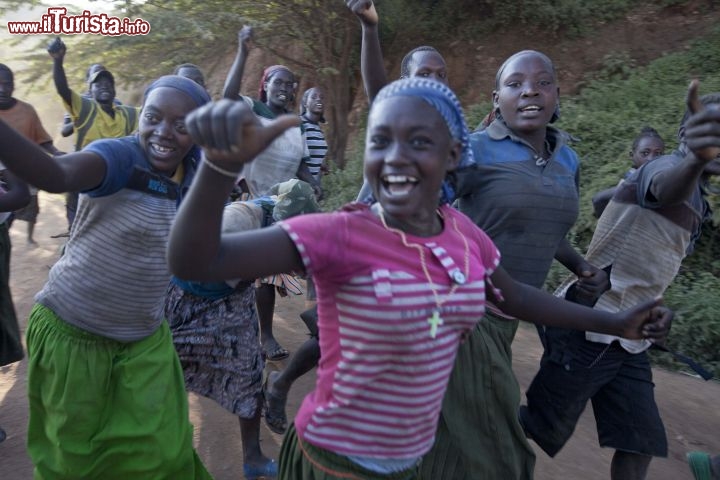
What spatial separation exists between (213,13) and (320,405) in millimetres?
9076

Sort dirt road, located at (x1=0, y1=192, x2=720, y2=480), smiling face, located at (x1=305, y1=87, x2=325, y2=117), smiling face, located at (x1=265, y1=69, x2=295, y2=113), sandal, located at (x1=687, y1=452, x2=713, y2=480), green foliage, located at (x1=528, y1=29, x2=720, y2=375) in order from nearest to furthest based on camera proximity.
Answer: sandal, located at (x1=687, y1=452, x2=713, y2=480) < dirt road, located at (x1=0, y1=192, x2=720, y2=480) < smiling face, located at (x1=265, y1=69, x2=295, y2=113) < green foliage, located at (x1=528, y1=29, x2=720, y2=375) < smiling face, located at (x1=305, y1=87, x2=325, y2=117)

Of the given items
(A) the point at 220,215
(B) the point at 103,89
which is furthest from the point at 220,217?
(B) the point at 103,89

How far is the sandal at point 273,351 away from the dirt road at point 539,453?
7cm

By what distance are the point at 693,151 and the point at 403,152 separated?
41.7 inches

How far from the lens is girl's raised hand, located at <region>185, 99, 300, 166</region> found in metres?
1.15

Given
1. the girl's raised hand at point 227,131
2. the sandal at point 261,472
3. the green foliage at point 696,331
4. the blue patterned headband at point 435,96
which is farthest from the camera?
the green foliage at point 696,331

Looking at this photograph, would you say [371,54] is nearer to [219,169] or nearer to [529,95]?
[529,95]

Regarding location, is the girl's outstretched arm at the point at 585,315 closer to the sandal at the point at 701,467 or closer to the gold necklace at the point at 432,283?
the gold necklace at the point at 432,283

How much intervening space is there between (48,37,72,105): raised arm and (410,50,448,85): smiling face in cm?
257

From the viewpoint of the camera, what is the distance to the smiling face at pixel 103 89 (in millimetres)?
6382

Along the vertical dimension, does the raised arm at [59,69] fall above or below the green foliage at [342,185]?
above

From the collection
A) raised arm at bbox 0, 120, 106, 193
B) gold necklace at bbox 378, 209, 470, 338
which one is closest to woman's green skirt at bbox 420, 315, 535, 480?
gold necklace at bbox 378, 209, 470, 338

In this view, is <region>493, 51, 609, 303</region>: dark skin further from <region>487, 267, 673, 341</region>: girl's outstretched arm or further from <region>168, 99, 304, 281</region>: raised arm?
<region>168, 99, 304, 281</region>: raised arm

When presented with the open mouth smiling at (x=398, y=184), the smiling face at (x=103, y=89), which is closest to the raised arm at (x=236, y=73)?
the open mouth smiling at (x=398, y=184)
